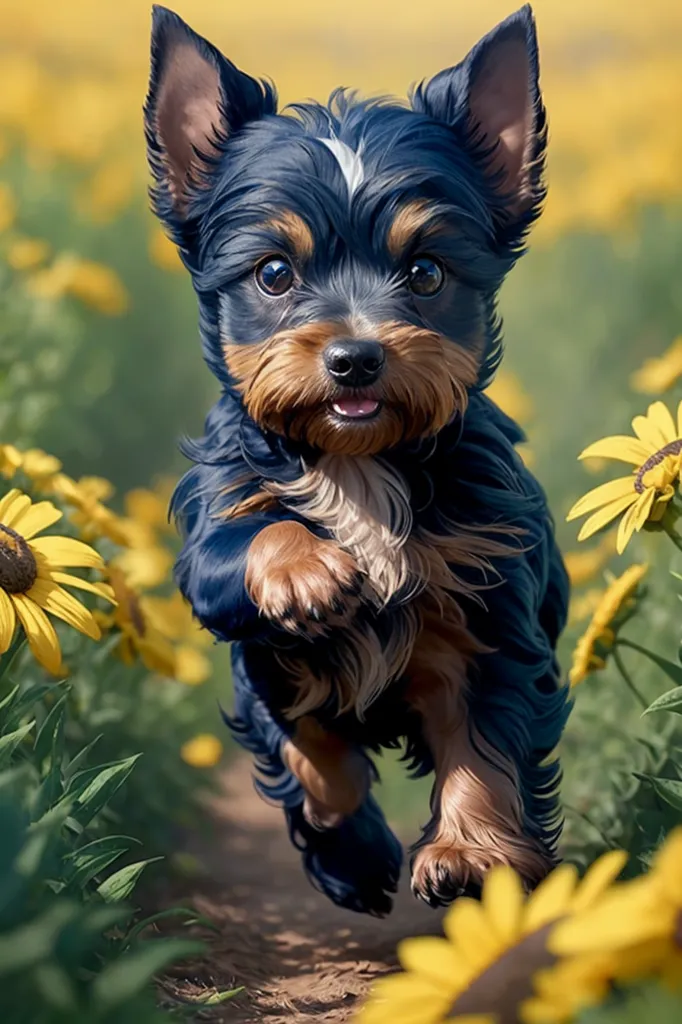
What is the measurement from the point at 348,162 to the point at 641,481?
3.14 feet

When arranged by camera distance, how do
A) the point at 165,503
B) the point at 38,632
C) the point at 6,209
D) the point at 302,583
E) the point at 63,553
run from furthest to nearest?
1. the point at 6,209
2. the point at 165,503
3. the point at 63,553
4. the point at 38,632
5. the point at 302,583

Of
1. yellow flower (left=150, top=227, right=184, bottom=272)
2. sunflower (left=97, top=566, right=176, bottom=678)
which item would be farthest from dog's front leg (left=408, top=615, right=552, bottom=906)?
yellow flower (left=150, top=227, right=184, bottom=272)

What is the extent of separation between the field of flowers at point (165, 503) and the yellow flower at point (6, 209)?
0.05m

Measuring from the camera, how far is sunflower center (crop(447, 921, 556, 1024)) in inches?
81.4

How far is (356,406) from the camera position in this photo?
289 centimetres

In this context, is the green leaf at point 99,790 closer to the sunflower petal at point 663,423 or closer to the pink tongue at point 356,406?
the pink tongue at point 356,406

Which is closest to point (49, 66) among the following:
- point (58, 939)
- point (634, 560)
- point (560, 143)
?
point (560, 143)

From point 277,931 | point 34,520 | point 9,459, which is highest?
point 9,459

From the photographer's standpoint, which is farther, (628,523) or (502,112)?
(502,112)

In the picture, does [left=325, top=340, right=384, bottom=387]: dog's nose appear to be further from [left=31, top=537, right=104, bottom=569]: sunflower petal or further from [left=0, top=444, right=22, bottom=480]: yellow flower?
[left=0, top=444, right=22, bottom=480]: yellow flower

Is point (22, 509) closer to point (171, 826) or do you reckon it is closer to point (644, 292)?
point (171, 826)

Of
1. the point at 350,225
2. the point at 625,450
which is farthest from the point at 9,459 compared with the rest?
the point at 625,450

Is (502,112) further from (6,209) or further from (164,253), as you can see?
(164,253)

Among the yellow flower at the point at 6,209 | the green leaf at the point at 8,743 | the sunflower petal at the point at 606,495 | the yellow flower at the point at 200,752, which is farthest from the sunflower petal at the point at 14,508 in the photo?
the yellow flower at the point at 6,209
